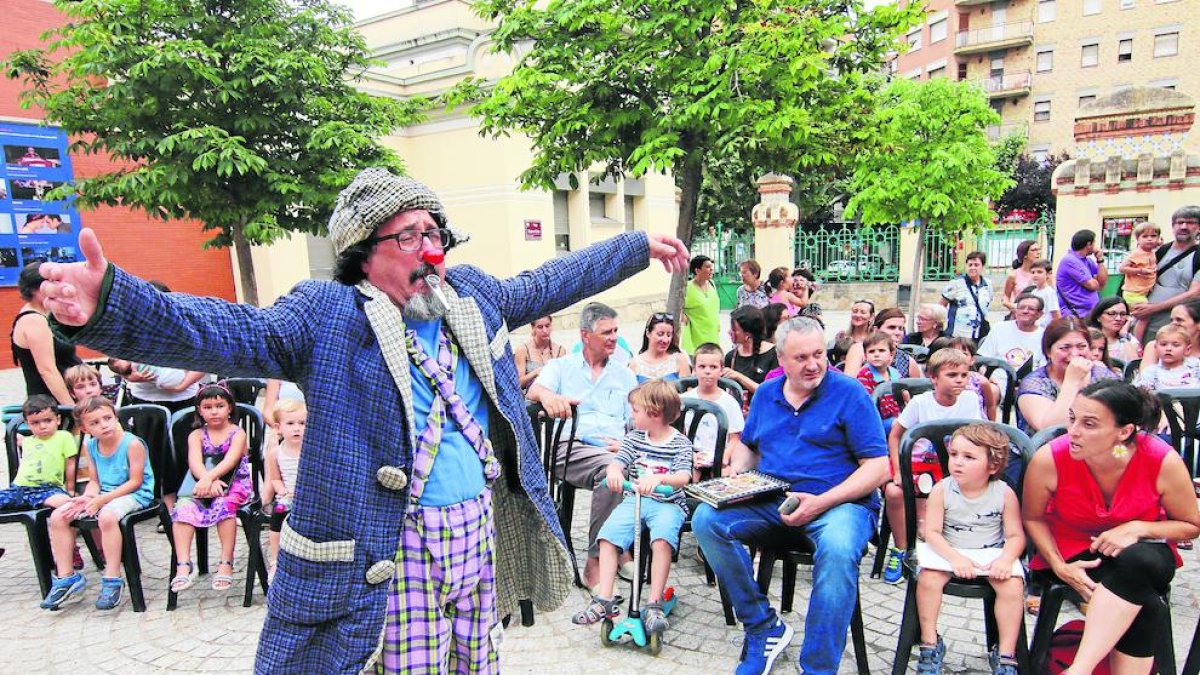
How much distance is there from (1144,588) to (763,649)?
142cm

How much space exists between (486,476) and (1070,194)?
13.0m

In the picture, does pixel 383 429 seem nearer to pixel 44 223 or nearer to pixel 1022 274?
pixel 1022 274

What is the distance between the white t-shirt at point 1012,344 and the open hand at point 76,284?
540 cm

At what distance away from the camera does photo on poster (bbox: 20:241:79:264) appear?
37.0 ft

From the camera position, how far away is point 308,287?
1.70m

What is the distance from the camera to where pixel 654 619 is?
3186 millimetres

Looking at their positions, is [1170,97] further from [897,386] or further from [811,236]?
[897,386]

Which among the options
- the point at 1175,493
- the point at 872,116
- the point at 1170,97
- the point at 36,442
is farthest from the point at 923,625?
the point at 1170,97

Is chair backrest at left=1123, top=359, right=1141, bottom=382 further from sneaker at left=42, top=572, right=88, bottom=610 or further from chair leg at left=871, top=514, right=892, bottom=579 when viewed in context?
sneaker at left=42, top=572, right=88, bottom=610

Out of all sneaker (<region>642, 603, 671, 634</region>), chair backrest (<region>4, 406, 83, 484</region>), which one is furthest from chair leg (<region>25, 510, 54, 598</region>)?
sneaker (<region>642, 603, 671, 634</region>)

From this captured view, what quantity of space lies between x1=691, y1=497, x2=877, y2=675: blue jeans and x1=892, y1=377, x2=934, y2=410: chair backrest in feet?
4.08

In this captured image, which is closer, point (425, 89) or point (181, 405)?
point (181, 405)

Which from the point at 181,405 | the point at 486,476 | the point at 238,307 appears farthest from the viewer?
the point at 181,405

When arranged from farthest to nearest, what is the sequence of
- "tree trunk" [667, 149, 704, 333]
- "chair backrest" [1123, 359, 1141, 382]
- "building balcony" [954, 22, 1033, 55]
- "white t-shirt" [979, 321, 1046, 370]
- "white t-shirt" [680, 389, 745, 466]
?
"building balcony" [954, 22, 1033, 55] → "tree trunk" [667, 149, 704, 333] → "white t-shirt" [979, 321, 1046, 370] → "chair backrest" [1123, 359, 1141, 382] → "white t-shirt" [680, 389, 745, 466]
